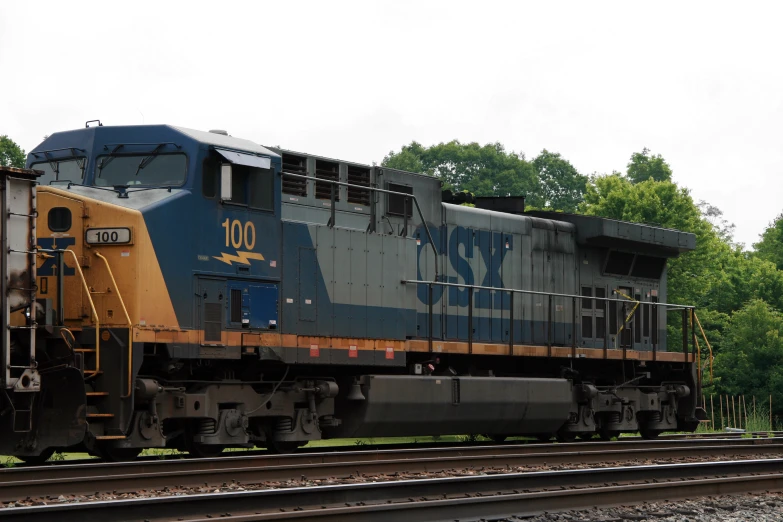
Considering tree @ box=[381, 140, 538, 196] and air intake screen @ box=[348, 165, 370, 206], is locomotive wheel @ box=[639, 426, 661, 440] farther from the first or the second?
tree @ box=[381, 140, 538, 196]

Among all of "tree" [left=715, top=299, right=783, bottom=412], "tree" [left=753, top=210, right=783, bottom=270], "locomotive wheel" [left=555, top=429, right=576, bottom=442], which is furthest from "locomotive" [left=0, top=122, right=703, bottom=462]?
"tree" [left=753, top=210, right=783, bottom=270]

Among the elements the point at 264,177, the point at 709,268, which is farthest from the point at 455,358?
Answer: the point at 709,268

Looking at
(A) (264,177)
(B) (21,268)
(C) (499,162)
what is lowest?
(B) (21,268)

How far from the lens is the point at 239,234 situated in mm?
12391

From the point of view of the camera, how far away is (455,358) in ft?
53.5

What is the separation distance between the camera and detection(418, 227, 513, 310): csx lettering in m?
16.2

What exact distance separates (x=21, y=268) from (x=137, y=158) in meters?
2.36

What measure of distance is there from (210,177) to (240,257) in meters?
1.01

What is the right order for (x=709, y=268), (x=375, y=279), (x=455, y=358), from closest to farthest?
1. (x=375, y=279)
2. (x=455, y=358)
3. (x=709, y=268)

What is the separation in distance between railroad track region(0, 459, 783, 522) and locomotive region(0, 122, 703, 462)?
309 centimetres

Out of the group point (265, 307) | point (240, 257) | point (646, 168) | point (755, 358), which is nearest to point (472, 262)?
point (265, 307)

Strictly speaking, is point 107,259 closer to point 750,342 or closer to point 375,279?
point 375,279

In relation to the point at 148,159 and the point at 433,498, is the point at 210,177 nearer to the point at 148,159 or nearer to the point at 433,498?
the point at 148,159

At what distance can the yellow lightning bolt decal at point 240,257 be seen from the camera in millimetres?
12234
